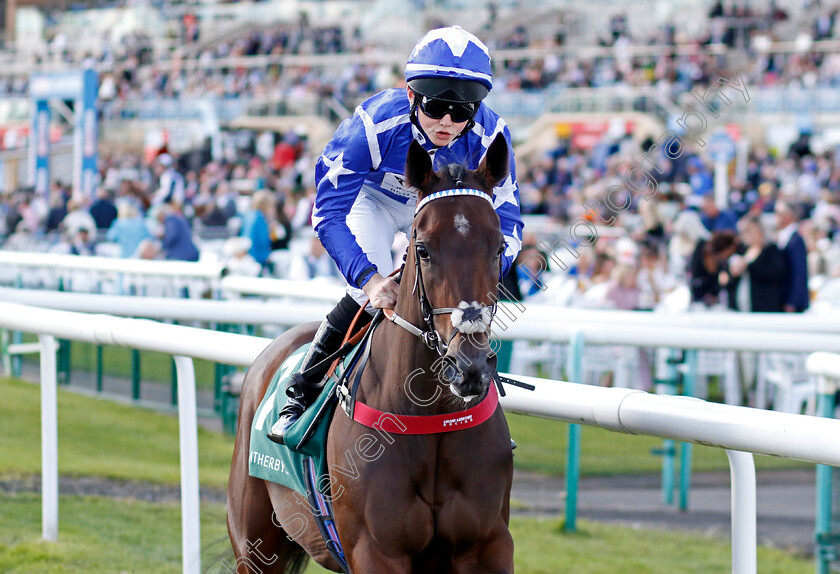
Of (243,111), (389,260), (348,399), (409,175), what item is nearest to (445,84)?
(409,175)

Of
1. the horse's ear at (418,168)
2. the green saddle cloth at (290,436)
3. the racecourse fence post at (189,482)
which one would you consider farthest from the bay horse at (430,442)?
the racecourse fence post at (189,482)

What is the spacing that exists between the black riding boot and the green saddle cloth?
0.04 metres

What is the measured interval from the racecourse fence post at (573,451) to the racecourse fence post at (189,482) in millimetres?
2001

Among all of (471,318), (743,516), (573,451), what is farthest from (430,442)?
(573,451)

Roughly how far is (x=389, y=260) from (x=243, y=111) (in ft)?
88.0

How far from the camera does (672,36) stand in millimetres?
28781

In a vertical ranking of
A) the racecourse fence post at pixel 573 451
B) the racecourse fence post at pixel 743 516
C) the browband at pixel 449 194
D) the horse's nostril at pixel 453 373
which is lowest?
the racecourse fence post at pixel 573 451

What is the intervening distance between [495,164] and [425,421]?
630mm

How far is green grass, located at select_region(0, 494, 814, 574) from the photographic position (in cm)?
429

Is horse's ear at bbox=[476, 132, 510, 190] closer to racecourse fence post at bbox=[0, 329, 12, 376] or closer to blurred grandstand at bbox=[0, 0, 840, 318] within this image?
blurred grandstand at bbox=[0, 0, 840, 318]

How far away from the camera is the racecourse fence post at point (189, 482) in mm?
3658

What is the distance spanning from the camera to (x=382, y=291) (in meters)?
2.59

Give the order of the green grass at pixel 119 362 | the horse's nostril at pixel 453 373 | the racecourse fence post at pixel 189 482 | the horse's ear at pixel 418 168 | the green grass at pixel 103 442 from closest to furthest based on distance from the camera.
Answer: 1. the horse's nostril at pixel 453 373
2. the horse's ear at pixel 418 168
3. the racecourse fence post at pixel 189 482
4. the green grass at pixel 103 442
5. the green grass at pixel 119 362

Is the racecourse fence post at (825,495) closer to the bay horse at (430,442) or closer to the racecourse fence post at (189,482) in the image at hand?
the bay horse at (430,442)
